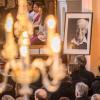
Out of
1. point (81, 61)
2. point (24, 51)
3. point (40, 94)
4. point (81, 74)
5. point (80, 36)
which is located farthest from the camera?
point (80, 36)

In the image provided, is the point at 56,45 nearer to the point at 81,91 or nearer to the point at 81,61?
the point at 81,91

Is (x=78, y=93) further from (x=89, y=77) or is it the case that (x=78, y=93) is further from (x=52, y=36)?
(x=52, y=36)

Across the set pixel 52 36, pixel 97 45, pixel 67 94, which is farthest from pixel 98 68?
pixel 52 36

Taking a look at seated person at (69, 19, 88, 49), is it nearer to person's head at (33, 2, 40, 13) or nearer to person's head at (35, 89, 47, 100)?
person's head at (33, 2, 40, 13)

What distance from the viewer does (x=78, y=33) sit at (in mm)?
4590

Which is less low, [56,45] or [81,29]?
[81,29]

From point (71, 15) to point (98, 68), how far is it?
73cm

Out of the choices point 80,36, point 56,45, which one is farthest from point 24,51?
point 80,36

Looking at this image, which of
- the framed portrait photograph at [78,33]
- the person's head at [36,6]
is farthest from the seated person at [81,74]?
the person's head at [36,6]

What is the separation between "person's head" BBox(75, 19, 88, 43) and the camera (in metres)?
4.54

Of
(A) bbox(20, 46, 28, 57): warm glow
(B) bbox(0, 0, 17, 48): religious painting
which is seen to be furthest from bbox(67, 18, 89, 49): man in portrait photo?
(A) bbox(20, 46, 28, 57): warm glow

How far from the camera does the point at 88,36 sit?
4.54 meters

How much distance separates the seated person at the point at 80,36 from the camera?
454 cm

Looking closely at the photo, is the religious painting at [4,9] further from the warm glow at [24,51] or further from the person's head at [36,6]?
the warm glow at [24,51]
